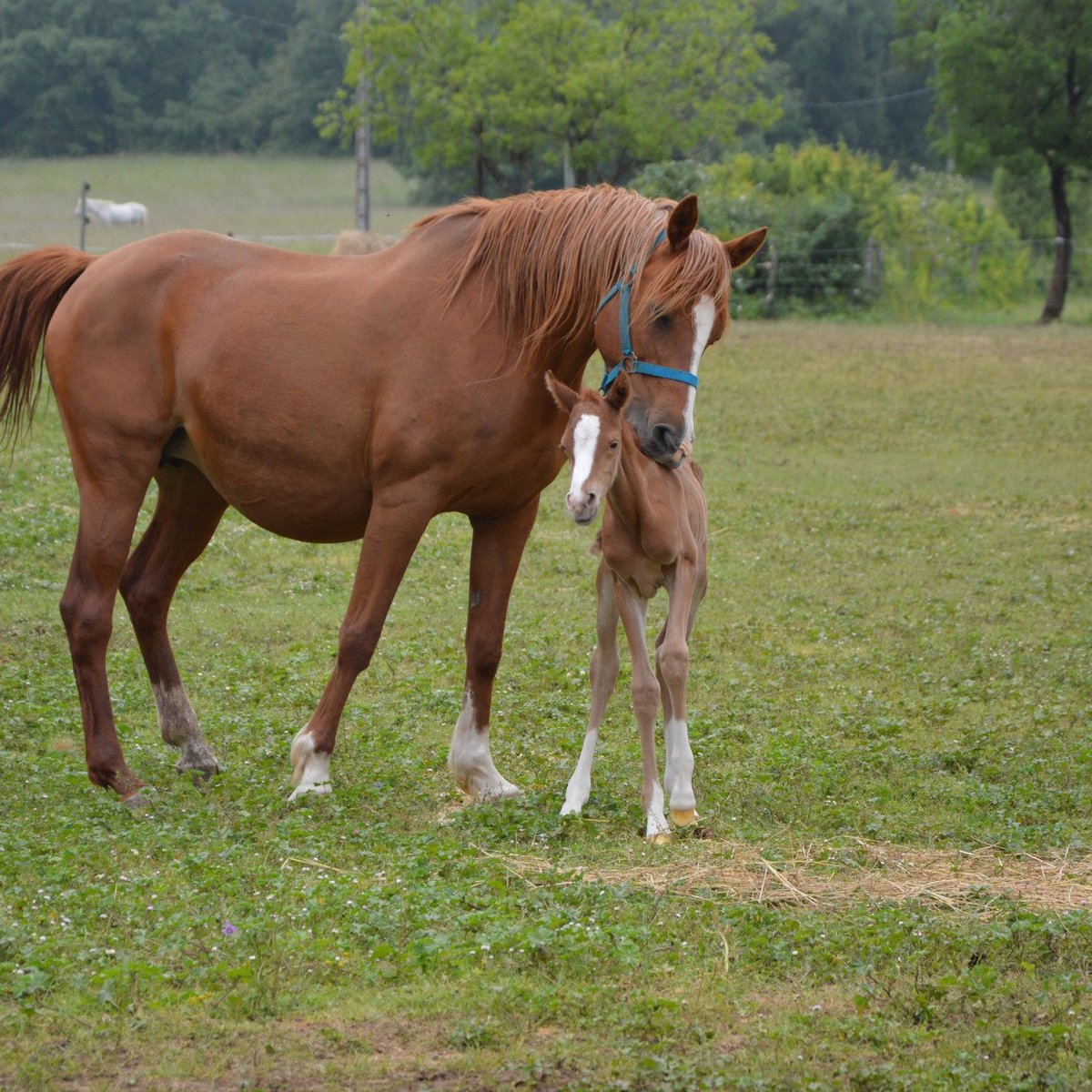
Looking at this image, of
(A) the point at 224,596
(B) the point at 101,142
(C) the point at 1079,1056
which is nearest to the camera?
(C) the point at 1079,1056

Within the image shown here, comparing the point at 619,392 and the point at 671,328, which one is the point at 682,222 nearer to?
the point at 671,328

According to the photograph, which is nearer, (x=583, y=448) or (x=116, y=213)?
(x=583, y=448)

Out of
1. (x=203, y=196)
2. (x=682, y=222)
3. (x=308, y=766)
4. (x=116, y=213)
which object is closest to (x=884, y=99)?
(x=203, y=196)

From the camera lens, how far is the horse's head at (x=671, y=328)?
5.36m

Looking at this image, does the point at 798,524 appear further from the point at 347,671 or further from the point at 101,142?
the point at 101,142

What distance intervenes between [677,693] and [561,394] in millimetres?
1328

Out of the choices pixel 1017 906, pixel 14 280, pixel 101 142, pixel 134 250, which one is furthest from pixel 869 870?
pixel 101 142

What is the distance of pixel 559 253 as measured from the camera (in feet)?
19.3

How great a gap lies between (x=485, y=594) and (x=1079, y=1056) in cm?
328

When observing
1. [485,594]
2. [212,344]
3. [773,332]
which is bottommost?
[773,332]

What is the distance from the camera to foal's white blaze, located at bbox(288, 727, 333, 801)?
601cm

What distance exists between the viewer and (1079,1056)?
372cm

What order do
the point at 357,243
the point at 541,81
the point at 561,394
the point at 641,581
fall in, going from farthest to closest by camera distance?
the point at 541,81
the point at 357,243
the point at 641,581
the point at 561,394

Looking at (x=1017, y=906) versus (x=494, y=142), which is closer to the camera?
(x=1017, y=906)
